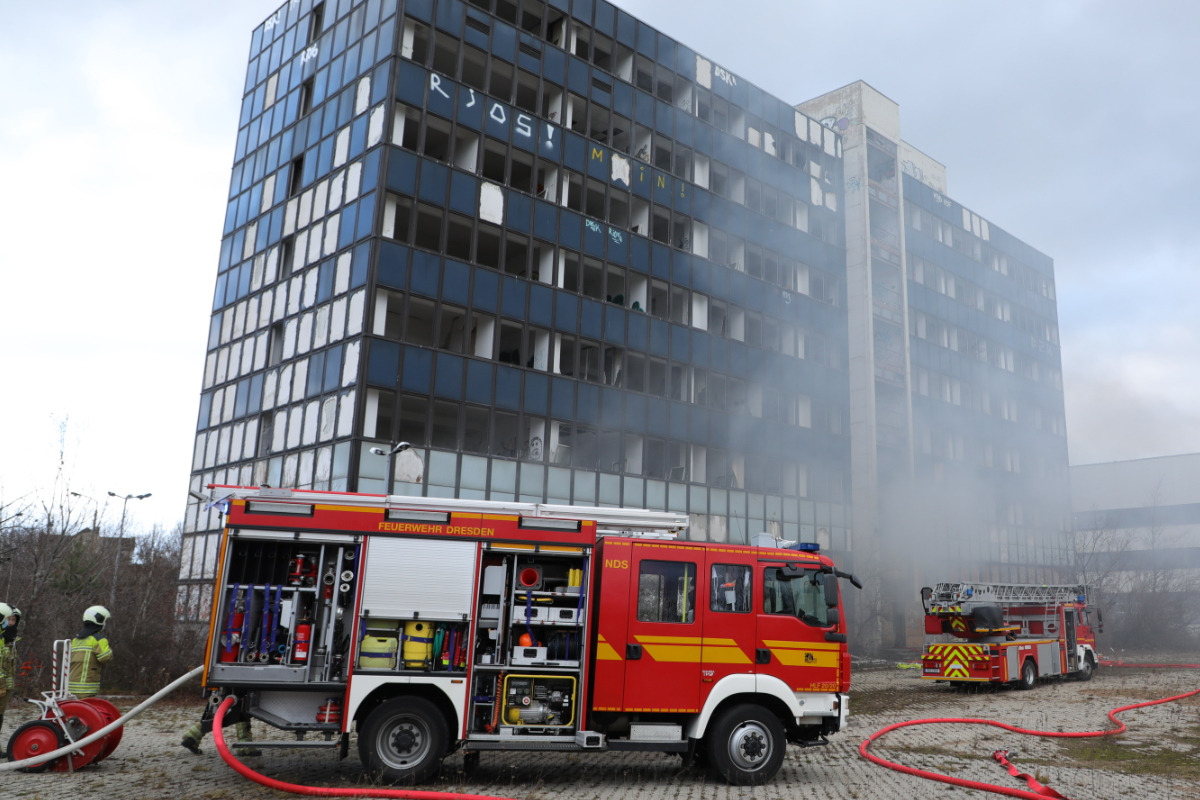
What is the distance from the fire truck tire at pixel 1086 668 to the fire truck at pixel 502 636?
64.7 feet

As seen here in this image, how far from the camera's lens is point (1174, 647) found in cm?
4369

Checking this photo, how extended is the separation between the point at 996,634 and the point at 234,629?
19.1m

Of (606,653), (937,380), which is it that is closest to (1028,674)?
(606,653)

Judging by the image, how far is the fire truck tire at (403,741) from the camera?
895cm

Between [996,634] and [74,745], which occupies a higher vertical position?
[996,634]

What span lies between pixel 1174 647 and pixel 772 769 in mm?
43847

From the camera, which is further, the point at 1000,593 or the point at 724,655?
the point at 1000,593

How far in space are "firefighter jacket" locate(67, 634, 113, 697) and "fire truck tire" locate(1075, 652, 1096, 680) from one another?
25.4m

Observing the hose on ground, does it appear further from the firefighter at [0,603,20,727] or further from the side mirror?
the side mirror

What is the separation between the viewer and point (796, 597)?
33.8 ft

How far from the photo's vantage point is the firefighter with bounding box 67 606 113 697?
10039 millimetres

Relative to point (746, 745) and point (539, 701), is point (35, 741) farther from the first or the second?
point (746, 745)

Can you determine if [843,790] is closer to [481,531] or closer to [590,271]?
[481,531]

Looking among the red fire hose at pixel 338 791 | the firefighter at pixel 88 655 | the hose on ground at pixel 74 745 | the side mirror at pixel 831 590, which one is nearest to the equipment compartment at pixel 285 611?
the hose on ground at pixel 74 745
